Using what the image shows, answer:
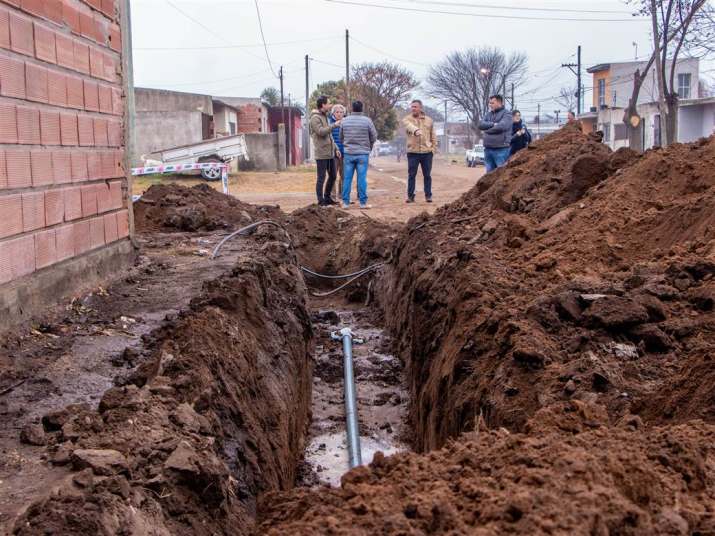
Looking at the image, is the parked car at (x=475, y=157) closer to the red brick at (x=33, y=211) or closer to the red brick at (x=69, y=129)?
the red brick at (x=69, y=129)

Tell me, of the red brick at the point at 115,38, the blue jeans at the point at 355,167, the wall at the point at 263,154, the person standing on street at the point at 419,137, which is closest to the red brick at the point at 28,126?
the red brick at the point at 115,38

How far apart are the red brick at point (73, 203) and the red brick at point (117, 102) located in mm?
1106

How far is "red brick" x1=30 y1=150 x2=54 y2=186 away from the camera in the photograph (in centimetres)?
477

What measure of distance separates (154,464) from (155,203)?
8.57m

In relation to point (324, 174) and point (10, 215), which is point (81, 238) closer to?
point (10, 215)

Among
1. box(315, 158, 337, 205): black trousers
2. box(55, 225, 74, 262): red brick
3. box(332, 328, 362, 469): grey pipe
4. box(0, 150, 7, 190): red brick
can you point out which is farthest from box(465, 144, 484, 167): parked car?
box(0, 150, 7, 190): red brick

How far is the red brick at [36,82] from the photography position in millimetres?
4723

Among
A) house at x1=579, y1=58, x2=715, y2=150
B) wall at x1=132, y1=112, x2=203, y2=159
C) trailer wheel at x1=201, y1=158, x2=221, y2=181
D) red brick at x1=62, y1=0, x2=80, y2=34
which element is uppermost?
house at x1=579, y1=58, x2=715, y2=150

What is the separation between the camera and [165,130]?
29750 mm

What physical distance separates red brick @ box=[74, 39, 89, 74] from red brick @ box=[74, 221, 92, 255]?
1118mm

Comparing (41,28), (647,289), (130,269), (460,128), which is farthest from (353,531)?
(460,128)

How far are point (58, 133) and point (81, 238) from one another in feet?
2.73

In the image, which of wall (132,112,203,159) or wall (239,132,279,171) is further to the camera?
wall (239,132,279,171)

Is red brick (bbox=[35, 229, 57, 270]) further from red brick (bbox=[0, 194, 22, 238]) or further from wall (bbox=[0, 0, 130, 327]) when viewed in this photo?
red brick (bbox=[0, 194, 22, 238])
